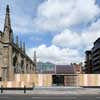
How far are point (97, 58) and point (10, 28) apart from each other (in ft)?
334

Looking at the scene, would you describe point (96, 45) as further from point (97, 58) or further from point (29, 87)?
point (29, 87)

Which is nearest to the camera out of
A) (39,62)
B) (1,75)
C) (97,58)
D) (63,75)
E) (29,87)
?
(29,87)

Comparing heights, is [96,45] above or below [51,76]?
above

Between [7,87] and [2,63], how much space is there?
12.6 metres

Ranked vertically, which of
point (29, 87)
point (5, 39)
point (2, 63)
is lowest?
point (29, 87)

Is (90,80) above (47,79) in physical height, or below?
below

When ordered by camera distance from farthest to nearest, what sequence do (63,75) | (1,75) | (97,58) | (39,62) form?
(39,62)
(97,58)
(63,75)
(1,75)

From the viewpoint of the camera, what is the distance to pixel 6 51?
2453 inches

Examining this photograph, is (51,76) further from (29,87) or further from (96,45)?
(96,45)

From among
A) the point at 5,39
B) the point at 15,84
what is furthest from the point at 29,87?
the point at 5,39

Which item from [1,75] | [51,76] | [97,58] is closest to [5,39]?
[1,75]

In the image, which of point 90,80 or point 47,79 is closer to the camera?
point 90,80

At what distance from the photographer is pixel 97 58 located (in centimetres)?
15975

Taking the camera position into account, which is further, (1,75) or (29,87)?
(1,75)
